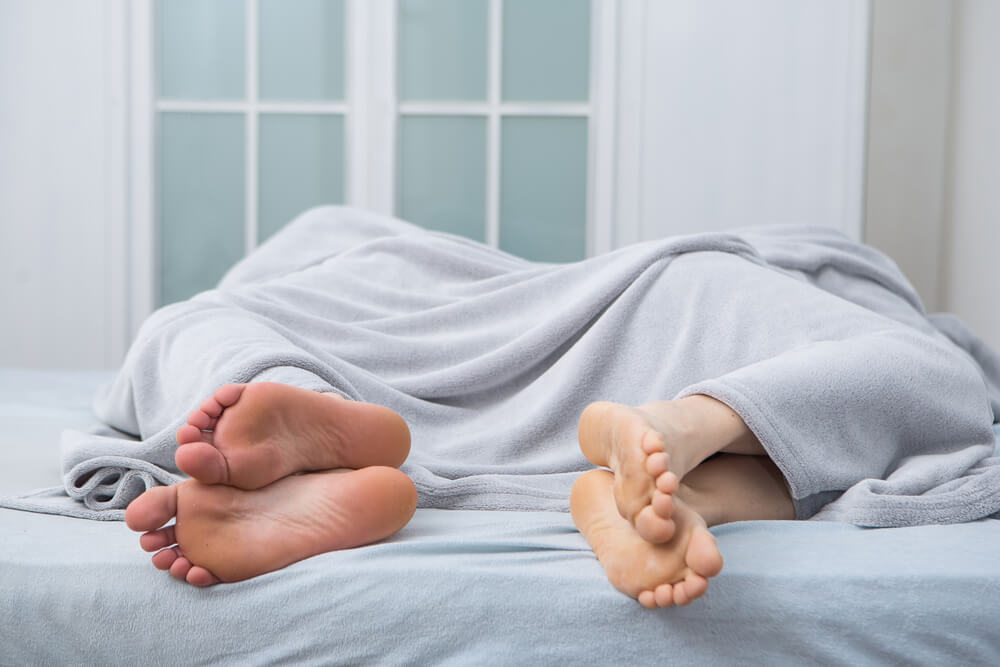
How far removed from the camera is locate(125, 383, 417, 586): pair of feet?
717 mm

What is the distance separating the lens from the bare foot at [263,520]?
2.35 ft

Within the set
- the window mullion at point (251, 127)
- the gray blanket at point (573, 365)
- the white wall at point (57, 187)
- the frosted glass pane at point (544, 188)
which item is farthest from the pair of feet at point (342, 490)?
the white wall at point (57, 187)

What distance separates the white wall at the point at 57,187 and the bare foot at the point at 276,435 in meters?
2.02

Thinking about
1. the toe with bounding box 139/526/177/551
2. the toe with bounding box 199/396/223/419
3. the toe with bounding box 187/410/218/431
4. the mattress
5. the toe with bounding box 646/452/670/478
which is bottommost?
the mattress

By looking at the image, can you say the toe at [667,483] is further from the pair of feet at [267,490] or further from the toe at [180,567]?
the toe at [180,567]

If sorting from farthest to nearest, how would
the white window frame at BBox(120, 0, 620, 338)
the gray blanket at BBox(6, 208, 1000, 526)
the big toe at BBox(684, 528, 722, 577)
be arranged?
1. the white window frame at BBox(120, 0, 620, 338)
2. the gray blanket at BBox(6, 208, 1000, 526)
3. the big toe at BBox(684, 528, 722, 577)

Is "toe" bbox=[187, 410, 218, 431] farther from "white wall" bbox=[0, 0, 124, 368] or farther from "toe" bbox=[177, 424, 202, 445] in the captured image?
"white wall" bbox=[0, 0, 124, 368]

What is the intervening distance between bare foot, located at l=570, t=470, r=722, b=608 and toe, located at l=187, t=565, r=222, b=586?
0.34m

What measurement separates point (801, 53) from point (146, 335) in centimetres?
205

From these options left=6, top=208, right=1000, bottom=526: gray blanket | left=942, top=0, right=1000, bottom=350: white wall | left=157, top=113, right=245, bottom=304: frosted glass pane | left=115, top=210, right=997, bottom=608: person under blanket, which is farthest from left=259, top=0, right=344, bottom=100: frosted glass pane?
left=942, top=0, right=1000, bottom=350: white wall

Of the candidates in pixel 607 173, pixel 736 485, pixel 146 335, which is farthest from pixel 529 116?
pixel 736 485

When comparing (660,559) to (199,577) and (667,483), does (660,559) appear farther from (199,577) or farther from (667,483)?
(199,577)

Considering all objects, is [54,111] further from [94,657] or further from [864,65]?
[864,65]

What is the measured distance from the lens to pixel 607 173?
2.54 metres
